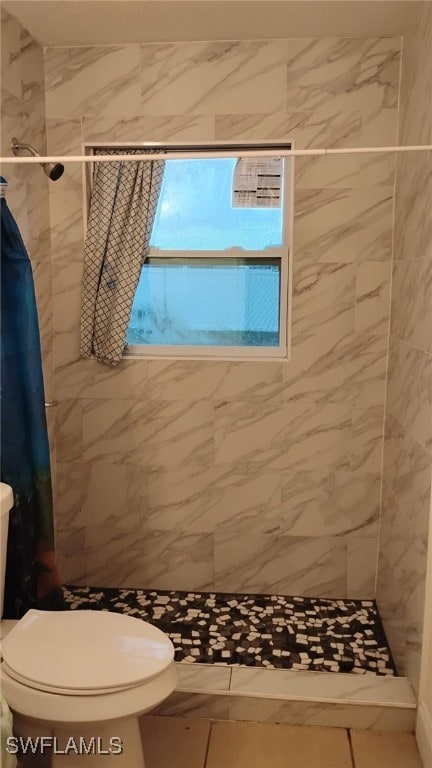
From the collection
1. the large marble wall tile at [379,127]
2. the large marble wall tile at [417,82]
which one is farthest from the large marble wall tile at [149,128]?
the large marble wall tile at [417,82]

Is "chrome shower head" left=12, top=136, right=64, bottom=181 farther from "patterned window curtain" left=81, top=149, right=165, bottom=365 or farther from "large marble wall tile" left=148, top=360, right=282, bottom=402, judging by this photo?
"large marble wall tile" left=148, top=360, right=282, bottom=402

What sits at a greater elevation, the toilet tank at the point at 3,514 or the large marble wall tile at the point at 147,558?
the toilet tank at the point at 3,514

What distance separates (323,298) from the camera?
8.77 feet

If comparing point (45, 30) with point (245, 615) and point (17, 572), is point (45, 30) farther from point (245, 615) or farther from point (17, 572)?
point (245, 615)

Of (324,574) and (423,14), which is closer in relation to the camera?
(423,14)

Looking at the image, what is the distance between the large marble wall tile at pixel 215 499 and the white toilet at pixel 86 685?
3.33ft

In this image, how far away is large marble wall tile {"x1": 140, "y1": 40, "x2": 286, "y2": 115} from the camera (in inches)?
101

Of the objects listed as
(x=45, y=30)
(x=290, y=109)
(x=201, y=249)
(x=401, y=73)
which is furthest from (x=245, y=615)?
(x=45, y=30)

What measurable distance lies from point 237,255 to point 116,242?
0.53 m

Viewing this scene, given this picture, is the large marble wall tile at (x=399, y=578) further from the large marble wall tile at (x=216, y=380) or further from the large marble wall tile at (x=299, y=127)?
the large marble wall tile at (x=299, y=127)

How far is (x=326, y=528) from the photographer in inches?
110

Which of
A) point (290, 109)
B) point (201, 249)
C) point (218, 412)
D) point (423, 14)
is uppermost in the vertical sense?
point (423, 14)

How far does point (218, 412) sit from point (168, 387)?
25 cm

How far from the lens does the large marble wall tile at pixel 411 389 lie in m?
2.01
